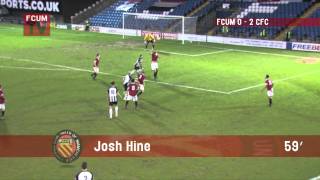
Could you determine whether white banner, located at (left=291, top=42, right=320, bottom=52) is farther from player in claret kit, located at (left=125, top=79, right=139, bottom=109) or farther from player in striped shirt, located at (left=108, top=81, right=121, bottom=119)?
player in striped shirt, located at (left=108, top=81, right=121, bottom=119)

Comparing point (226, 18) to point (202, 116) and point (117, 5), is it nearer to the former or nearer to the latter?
point (117, 5)

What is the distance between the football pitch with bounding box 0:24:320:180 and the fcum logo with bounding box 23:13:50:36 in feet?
54.5

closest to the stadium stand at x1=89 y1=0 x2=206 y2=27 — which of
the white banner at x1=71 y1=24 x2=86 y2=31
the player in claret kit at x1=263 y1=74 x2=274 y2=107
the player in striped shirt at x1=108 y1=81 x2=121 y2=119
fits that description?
the white banner at x1=71 y1=24 x2=86 y2=31

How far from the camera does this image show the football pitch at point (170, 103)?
1986cm

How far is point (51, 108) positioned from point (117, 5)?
47.6m

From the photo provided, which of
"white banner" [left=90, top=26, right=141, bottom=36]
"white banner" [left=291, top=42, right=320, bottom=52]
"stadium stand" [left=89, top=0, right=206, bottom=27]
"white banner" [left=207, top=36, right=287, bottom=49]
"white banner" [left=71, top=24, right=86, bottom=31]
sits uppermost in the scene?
"stadium stand" [left=89, top=0, right=206, bottom=27]

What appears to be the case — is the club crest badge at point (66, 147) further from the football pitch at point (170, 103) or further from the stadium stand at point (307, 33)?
the stadium stand at point (307, 33)

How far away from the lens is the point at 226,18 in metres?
62.5

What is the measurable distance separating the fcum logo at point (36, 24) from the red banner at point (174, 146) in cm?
4425

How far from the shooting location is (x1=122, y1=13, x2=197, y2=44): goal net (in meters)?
60.4

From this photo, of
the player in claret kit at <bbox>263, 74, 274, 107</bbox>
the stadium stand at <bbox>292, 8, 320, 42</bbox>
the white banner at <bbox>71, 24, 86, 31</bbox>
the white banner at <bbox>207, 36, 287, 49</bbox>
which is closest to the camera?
the player in claret kit at <bbox>263, 74, 274, 107</bbox>

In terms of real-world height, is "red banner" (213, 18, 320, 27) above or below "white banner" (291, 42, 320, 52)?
above

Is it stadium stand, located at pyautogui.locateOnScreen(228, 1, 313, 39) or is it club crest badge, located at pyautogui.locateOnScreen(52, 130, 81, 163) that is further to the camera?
stadium stand, located at pyautogui.locateOnScreen(228, 1, 313, 39)
